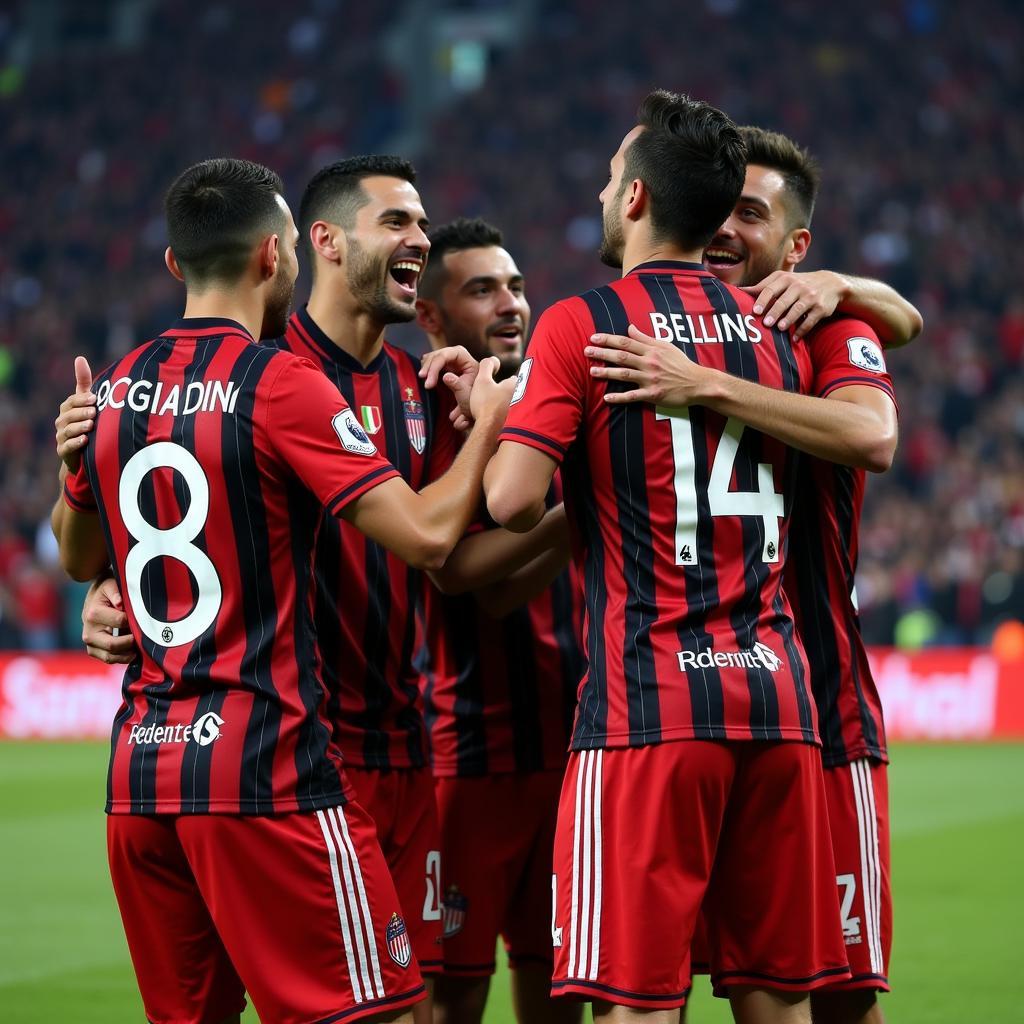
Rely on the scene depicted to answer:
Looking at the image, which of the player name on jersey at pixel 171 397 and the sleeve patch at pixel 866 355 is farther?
the sleeve patch at pixel 866 355

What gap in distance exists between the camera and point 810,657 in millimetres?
4023

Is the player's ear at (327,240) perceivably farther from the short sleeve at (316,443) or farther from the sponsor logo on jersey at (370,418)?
the short sleeve at (316,443)

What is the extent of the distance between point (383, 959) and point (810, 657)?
4.42ft

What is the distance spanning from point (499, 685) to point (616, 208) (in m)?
1.68

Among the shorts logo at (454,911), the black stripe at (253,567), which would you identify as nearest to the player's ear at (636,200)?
the black stripe at (253,567)

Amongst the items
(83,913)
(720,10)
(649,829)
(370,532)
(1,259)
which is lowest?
(83,913)

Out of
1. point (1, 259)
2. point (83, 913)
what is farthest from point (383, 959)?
point (1, 259)

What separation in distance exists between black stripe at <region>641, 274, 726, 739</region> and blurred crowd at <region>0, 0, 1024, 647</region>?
13.7m

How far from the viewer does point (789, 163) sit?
4.34m

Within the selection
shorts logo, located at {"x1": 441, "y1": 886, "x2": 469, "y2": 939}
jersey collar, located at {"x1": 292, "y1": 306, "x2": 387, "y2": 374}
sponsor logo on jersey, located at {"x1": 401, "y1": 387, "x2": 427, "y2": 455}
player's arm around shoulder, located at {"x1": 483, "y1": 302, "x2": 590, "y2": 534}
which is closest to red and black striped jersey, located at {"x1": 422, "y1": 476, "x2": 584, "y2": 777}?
shorts logo, located at {"x1": 441, "y1": 886, "x2": 469, "y2": 939}

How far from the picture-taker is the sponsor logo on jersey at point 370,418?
171 inches

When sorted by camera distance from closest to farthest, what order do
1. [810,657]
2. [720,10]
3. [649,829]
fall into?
[649,829]
[810,657]
[720,10]

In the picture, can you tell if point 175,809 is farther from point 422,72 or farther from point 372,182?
point 422,72

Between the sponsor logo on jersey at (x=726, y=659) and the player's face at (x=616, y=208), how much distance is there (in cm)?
100
